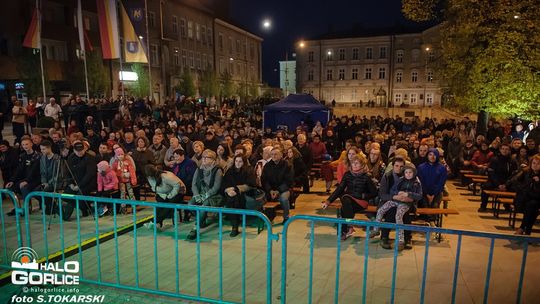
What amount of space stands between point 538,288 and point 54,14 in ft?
123

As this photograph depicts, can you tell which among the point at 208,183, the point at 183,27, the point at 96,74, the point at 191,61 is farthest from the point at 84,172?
the point at 191,61

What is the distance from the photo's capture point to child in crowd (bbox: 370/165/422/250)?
6.53 m

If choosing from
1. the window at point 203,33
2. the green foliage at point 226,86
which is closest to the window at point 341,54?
the green foliage at point 226,86

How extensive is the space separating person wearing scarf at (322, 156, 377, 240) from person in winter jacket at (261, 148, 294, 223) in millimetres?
1141

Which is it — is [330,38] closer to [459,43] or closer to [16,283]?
[459,43]

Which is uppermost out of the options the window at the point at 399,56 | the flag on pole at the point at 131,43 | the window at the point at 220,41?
the window at the point at 220,41

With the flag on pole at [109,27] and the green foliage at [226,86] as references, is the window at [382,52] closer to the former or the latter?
the green foliage at [226,86]

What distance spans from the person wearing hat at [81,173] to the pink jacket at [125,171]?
18.2 inches

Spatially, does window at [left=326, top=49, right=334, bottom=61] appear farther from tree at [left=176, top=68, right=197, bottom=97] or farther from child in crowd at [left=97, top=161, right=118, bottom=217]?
child in crowd at [left=97, top=161, right=118, bottom=217]

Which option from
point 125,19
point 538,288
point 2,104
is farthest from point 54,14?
point 538,288

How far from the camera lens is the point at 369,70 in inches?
2559

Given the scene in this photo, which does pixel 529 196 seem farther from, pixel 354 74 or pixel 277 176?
pixel 354 74

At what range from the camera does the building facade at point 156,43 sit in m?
29.4

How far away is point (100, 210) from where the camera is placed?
8656 mm
